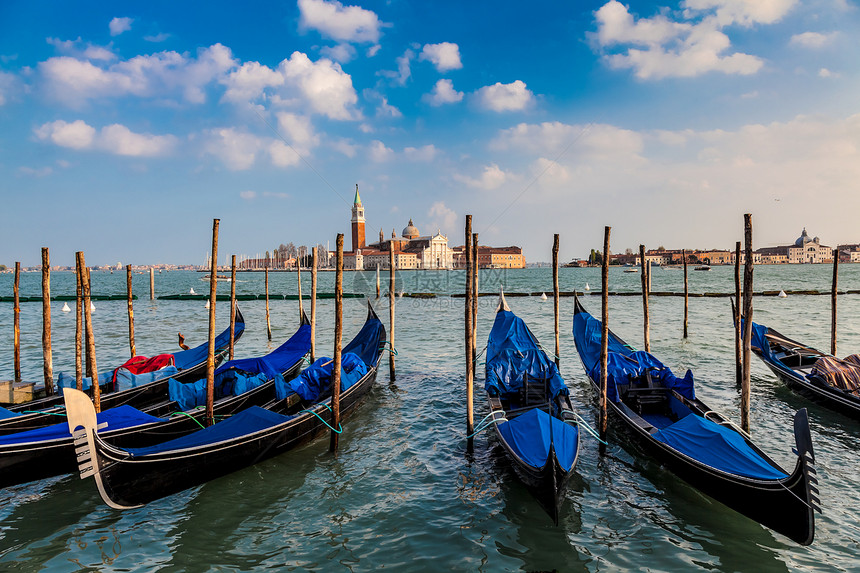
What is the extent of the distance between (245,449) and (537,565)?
3.06 meters

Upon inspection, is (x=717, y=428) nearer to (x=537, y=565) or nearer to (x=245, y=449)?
(x=537, y=565)

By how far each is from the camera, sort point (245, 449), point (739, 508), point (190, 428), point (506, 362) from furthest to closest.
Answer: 1. point (506, 362)
2. point (190, 428)
3. point (245, 449)
4. point (739, 508)

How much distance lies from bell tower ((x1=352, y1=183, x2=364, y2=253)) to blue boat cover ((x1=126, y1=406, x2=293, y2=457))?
80.1 meters

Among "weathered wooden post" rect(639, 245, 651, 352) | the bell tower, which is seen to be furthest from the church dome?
"weathered wooden post" rect(639, 245, 651, 352)

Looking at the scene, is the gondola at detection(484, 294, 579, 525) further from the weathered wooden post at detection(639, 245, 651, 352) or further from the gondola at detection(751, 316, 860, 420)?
the gondola at detection(751, 316, 860, 420)

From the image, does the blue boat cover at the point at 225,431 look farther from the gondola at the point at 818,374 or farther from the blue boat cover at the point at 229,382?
the gondola at the point at 818,374

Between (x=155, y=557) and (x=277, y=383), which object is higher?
(x=277, y=383)

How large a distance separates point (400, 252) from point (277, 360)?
3250 inches

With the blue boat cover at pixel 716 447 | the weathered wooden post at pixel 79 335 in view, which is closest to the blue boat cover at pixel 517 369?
the blue boat cover at pixel 716 447

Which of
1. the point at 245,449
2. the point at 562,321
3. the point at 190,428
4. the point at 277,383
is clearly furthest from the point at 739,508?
the point at 562,321

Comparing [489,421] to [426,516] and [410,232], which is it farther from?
[410,232]

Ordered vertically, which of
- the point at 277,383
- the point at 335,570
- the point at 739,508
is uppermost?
the point at 277,383

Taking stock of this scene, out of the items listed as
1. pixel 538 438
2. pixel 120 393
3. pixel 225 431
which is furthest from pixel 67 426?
pixel 538 438

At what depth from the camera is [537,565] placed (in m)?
3.35
